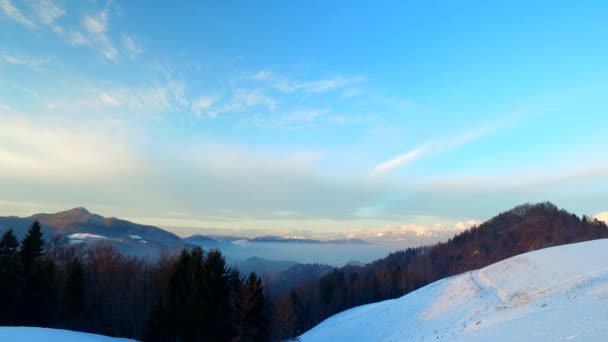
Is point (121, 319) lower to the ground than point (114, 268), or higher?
lower

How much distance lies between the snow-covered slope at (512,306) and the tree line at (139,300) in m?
12.8

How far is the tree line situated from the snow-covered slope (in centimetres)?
1279

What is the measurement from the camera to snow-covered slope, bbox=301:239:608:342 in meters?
18.5

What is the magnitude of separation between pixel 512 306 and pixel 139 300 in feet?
127

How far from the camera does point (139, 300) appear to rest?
43781mm

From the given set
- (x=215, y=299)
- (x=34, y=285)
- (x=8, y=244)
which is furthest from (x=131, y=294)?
(x=215, y=299)

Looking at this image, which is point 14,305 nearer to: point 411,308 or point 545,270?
point 411,308

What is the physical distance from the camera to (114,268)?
47.2 m

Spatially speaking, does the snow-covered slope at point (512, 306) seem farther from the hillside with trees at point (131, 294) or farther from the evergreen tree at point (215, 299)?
the evergreen tree at point (215, 299)

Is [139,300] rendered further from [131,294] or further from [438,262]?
[438,262]

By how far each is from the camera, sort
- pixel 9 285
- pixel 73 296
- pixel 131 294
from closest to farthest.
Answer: pixel 9 285, pixel 73 296, pixel 131 294

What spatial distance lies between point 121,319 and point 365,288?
6223 centimetres

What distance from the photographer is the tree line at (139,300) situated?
3394 centimetres

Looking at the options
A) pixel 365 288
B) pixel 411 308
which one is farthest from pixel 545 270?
pixel 365 288
